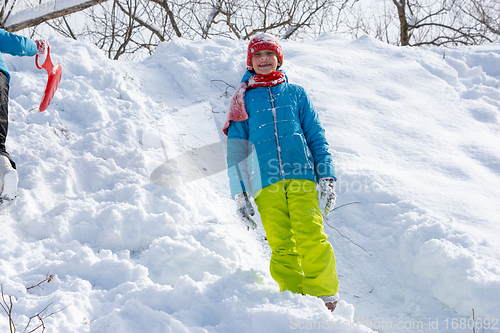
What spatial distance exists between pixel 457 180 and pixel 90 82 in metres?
4.01

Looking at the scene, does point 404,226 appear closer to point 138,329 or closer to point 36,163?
point 138,329

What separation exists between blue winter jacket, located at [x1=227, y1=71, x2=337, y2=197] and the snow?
0.55 metres

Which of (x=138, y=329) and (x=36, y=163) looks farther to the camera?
(x=36, y=163)

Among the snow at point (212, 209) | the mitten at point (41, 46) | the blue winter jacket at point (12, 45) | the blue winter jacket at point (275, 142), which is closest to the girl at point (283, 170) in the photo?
the blue winter jacket at point (275, 142)

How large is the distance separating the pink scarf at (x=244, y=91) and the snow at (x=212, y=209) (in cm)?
82

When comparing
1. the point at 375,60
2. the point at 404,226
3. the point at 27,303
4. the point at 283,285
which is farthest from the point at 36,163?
the point at 375,60

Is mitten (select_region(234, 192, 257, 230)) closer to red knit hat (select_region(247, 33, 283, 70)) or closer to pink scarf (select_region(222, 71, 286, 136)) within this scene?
pink scarf (select_region(222, 71, 286, 136))

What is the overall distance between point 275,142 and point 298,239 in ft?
2.05

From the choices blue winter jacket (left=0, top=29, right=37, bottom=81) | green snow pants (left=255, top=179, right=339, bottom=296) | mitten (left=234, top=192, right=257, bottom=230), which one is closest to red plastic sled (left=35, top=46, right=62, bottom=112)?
blue winter jacket (left=0, top=29, right=37, bottom=81)

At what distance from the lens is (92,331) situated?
1432 millimetres

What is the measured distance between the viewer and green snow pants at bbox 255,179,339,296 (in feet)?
5.99

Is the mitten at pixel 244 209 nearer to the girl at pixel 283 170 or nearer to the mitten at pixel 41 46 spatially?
the girl at pixel 283 170

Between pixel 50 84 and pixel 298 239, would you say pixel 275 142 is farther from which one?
pixel 50 84

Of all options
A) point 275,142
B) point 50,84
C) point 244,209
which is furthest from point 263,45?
point 50,84
